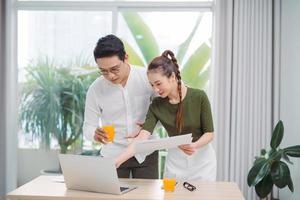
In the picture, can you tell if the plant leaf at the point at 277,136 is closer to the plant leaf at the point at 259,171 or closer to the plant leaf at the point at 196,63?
the plant leaf at the point at 259,171

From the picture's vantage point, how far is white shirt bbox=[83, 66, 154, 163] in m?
2.65

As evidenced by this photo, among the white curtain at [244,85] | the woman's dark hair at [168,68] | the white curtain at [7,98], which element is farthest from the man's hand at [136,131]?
the white curtain at [7,98]

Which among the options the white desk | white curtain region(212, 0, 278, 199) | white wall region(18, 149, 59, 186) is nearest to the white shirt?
the white desk

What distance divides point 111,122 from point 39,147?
218 cm

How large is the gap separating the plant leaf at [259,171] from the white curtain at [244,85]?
511mm

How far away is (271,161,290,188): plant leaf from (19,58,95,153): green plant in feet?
6.51

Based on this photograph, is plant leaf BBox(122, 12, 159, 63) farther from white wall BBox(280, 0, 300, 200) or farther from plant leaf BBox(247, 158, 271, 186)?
plant leaf BBox(247, 158, 271, 186)

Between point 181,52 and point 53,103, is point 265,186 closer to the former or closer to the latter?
point 181,52

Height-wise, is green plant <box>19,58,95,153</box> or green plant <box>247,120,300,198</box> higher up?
green plant <box>19,58,95,153</box>

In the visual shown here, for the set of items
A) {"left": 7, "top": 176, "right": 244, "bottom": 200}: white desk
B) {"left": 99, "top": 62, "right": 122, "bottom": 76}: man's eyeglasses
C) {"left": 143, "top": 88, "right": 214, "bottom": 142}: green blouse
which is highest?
{"left": 99, "top": 62, "right": 122, "bottom": 76}: man's eyeglasses

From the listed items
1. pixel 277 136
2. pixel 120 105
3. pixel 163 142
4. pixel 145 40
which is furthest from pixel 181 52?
pixel 163 142

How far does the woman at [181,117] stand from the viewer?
2.45 m

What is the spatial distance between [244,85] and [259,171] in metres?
0.93

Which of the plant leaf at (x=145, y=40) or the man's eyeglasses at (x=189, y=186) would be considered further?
the plant leaf at (x=145, y=40)
